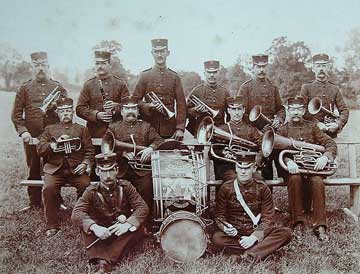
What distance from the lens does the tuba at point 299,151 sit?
12.8ft

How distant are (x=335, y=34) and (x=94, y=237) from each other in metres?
2.63

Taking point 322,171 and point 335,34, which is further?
point 335,34

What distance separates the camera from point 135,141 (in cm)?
398

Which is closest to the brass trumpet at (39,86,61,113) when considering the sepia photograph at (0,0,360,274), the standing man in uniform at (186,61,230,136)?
the sepia photograph at (0,0,360,274)

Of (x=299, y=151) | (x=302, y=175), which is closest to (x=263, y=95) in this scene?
(x=299, y=151)

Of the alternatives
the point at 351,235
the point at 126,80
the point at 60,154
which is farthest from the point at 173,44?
the point at 351,235

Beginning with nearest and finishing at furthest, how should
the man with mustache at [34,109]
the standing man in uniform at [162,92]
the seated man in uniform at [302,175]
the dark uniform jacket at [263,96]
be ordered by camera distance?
the seated man in uniform at [302,175], the man with mustache at [34,109], the standing man in uniform at [162,92], the dark uniform jacket at [263,96]

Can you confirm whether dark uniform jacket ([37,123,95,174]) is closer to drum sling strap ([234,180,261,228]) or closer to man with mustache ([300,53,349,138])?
drum sling strap ([234,180,261,228])

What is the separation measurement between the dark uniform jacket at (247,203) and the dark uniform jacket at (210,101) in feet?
3.02

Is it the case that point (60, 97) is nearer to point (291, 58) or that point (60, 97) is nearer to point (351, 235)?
point (291, 58)

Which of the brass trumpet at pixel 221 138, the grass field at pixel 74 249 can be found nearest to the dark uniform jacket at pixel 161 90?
the brass trumpet at pixel 221 138

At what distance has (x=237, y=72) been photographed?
186 inches

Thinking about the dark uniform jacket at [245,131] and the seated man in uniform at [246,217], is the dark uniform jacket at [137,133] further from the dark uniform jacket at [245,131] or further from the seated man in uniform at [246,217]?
the seated man in uniform at [246,217]

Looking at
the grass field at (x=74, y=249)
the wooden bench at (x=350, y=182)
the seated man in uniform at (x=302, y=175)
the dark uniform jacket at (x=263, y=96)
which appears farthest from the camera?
the dark uniform jacket at (x=263, y=96)
